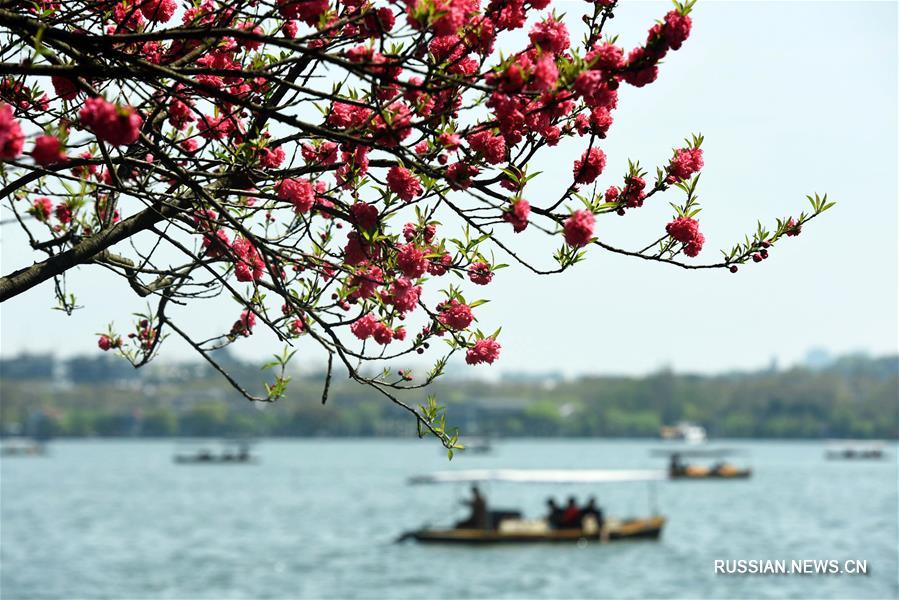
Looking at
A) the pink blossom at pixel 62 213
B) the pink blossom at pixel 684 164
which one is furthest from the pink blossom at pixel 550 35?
the pink blossom at pixel 62 213

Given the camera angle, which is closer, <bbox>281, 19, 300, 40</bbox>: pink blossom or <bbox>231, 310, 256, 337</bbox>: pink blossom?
<bbox>281, 19, 300, 40</bbox>: pink blossom

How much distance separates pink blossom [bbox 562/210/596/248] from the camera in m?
5.46

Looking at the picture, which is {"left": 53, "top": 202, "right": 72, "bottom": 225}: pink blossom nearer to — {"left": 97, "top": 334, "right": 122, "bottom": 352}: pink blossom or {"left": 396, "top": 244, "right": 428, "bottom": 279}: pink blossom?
{"left": 97, "top": 334, "right": 122, "bottom": 352}: pink blossom

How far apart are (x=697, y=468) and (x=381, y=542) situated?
4638 cm

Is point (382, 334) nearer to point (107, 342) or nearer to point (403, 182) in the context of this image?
point (403, 182)

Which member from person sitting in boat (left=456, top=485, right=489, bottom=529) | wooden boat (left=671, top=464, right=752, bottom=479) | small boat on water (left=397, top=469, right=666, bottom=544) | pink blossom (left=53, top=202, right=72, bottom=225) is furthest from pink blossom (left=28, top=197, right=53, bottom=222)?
wooden boat (left=671, top=464, right=752, bottom=479)

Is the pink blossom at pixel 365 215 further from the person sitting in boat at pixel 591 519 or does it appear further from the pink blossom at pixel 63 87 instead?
the person sitting in boat at pixel 591 519

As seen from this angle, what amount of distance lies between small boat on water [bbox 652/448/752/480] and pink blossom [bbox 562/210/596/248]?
7133 cm

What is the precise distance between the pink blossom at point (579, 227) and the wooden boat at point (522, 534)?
38446mm

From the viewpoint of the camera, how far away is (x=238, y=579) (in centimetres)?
4359

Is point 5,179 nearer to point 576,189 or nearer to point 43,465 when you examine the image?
point 576,189

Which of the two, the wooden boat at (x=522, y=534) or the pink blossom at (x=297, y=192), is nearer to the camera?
the pink blossom at (x=297, y=192)

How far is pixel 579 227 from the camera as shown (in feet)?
17.9

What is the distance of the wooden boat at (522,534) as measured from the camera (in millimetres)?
43469
